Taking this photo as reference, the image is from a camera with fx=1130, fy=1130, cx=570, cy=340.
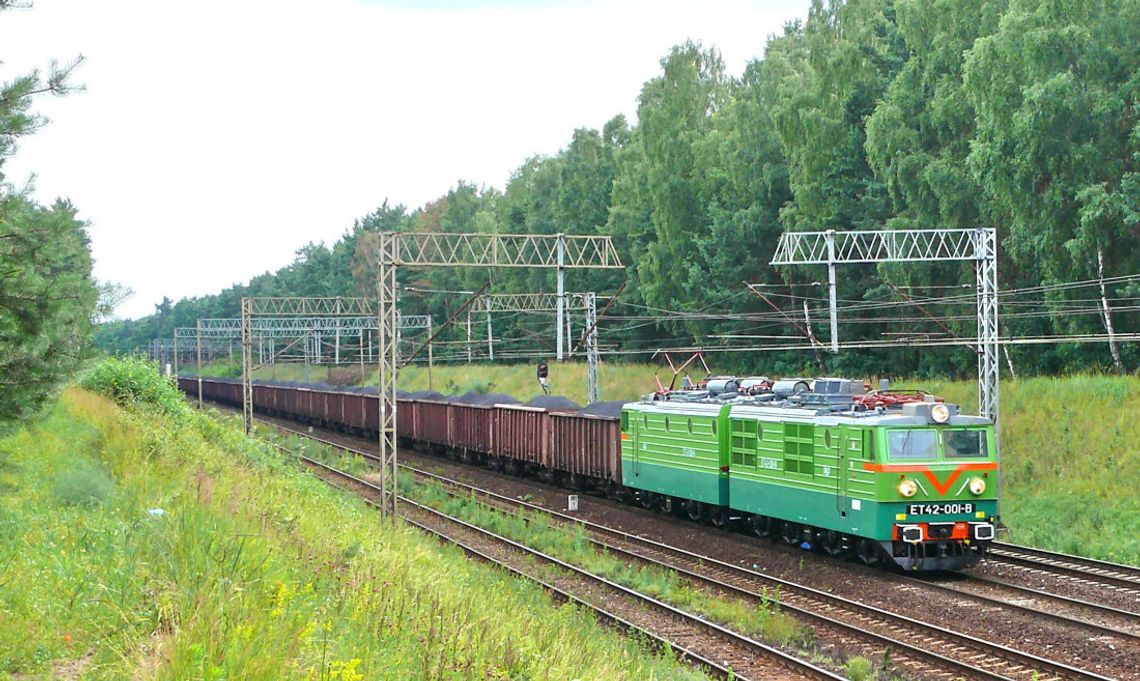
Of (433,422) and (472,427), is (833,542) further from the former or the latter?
(433,422)

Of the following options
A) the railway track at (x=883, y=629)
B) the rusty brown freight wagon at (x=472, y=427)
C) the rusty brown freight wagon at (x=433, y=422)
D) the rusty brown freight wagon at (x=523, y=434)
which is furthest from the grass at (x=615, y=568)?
the rusty brown freight wagon at (x=433, y=422)

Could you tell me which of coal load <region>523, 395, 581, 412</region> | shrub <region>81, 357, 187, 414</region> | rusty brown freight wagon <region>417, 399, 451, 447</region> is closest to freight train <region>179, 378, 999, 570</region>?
coal load <region>523, 395, 581, 412</region>

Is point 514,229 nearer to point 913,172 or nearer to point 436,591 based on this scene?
point 913,172

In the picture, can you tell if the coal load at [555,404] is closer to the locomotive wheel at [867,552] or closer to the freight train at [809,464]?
the freight train at [809,464]

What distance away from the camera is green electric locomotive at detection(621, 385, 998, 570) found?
1903 cm

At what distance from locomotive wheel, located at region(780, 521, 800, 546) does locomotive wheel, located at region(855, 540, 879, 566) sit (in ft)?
6.55

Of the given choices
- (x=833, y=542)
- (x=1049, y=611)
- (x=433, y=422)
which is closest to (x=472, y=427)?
(x=433, y=422)

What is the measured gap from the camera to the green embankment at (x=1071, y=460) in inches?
952

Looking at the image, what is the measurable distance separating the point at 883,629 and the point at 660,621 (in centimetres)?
332

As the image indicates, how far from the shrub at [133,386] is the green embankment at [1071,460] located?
2408cm

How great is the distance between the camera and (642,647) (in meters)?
15.3

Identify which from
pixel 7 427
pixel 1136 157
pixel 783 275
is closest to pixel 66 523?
pixel 7 427

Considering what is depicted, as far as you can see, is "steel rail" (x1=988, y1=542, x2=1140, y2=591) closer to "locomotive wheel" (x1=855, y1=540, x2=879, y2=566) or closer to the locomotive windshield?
the locomotive windshield

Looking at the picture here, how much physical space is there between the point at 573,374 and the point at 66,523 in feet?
162
